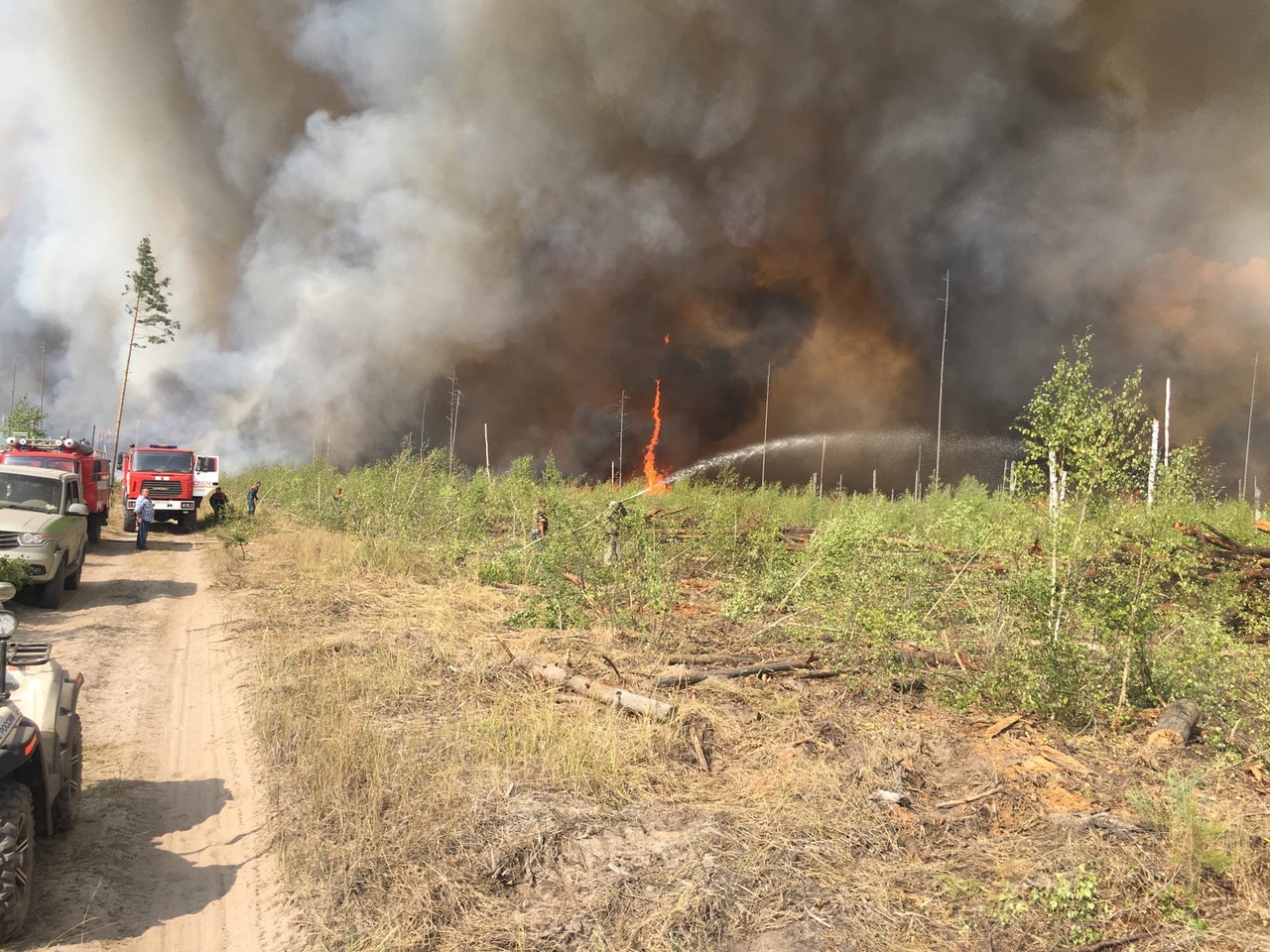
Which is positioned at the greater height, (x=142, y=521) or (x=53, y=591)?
(x=142, y=521)

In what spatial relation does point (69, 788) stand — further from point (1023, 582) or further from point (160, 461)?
point (160, 461)

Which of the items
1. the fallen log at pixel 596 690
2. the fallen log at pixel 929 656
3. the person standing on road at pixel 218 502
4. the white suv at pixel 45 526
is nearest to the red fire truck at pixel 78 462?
the person standing on road at pixel 218 502

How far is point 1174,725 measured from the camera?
7.02 meters

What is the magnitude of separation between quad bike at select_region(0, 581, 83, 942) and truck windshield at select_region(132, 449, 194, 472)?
23.1 meters

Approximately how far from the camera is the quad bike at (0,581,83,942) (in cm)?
413

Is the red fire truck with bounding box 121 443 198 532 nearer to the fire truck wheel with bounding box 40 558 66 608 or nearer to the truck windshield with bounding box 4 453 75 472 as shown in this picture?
the truck windshield with bounding box 4 453 75 472

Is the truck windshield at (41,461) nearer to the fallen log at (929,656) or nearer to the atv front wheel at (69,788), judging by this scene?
the atv front wheel at (69,788)

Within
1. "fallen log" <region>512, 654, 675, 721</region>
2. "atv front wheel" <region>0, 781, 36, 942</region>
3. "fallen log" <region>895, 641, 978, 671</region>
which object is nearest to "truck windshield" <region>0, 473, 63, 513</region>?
"fallen log" <region>512, 654, 675, 721</region>

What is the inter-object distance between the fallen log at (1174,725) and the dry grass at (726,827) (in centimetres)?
19

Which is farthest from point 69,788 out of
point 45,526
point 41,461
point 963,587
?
point 41,461

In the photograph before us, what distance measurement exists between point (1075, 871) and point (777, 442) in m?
36.3

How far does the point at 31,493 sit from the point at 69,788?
11.4 meters

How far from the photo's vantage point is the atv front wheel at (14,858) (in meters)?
4.06

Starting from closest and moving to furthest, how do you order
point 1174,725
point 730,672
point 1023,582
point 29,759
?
point 29,759, point 1174,725, point 1023,582, point 730,672
